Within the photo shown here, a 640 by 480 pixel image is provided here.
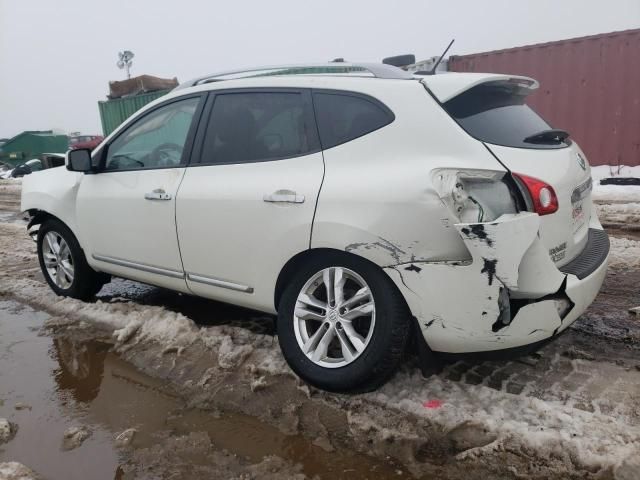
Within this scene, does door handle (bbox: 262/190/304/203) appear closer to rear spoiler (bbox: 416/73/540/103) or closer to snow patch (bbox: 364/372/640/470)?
rear spoiler (bbox: 416/73/540/103)

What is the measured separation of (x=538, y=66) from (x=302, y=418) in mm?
10696

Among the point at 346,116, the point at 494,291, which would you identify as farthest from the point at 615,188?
the point at 494,291

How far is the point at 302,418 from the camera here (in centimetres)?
254

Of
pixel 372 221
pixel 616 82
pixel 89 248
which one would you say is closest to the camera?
pixel 372 221

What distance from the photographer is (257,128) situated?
10.1ft

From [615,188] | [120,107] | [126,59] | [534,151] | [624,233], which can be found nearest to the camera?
[534,151]

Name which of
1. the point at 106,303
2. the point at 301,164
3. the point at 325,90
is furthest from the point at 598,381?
the point at 106,303

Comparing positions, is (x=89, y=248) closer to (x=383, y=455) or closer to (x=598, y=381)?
(x=383, y=455)

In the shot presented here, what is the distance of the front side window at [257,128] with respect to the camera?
2.88 m

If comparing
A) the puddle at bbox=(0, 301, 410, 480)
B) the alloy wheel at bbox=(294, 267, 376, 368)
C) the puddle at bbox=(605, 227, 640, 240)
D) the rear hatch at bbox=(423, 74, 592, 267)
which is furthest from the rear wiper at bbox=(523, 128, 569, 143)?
the puddle at bbox=(605, 227, 640, 240)

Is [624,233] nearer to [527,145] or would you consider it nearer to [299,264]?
[527,145]

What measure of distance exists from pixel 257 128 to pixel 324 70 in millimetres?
582

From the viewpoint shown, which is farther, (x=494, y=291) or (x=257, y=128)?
(x=257, y=128)

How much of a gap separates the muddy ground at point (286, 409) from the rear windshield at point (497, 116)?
1263mm
